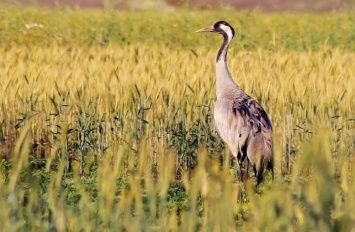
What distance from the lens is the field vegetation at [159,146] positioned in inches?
107

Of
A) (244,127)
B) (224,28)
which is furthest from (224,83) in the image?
(224,28)

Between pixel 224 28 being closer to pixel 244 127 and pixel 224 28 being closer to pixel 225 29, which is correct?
pixel 225 29

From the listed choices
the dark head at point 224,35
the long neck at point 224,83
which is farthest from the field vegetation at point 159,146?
the dark head at point 224,35

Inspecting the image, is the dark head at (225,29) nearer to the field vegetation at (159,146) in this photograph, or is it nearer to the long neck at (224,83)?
the long neck at (224,83)

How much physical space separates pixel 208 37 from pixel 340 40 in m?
2.95

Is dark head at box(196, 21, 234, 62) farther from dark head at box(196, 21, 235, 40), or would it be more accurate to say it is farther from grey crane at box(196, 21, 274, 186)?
grey crane at box(196, 21, 274, 186)

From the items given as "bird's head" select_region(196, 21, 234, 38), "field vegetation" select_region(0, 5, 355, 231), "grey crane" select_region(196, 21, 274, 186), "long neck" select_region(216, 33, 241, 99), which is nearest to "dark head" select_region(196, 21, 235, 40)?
"bird's head" select_region(196, 21, 234, 38)

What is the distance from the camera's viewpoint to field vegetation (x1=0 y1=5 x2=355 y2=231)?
8.94ft

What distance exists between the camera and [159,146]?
7.68 meters

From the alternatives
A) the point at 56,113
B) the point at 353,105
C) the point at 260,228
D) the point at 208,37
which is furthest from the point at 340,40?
the point at 260,228

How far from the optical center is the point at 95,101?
26.1 feet

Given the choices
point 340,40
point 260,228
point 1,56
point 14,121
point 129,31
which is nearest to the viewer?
point 260,228

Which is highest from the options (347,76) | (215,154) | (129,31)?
(129,31)

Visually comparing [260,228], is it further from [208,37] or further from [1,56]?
[208,37]
